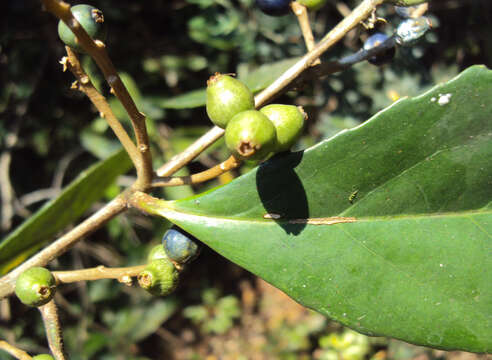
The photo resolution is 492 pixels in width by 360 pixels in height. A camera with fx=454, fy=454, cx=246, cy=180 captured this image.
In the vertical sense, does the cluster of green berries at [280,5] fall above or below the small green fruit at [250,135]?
above

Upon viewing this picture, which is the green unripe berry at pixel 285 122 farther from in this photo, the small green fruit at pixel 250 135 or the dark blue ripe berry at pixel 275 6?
the dark blue ripe berry at pixel 275 6

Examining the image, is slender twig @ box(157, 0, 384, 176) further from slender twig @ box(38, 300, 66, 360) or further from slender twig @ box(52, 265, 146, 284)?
slender twig @ box(38, 300, 66, 360)

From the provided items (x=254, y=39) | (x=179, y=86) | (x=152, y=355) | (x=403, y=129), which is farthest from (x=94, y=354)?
(x=403, y=129)

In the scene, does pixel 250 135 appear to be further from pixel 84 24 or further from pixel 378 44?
pixel 378 44

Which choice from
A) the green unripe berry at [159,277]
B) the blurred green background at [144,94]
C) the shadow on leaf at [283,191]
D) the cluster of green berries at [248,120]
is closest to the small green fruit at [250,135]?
the cluster of green berries at [248,120]

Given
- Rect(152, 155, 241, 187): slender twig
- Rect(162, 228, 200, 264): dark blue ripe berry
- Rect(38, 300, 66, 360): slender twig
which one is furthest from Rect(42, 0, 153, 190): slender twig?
Rect(38, 300, 66, 360): slender twig

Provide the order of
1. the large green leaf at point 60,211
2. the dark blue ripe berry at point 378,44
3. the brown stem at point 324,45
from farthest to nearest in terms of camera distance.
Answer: the large green leaf at point 60,211 < the dark blue ripe berry at point 378,44 < the brown stem at point 324,45

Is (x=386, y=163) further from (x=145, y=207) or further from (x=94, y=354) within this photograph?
(x=94, y=354)
